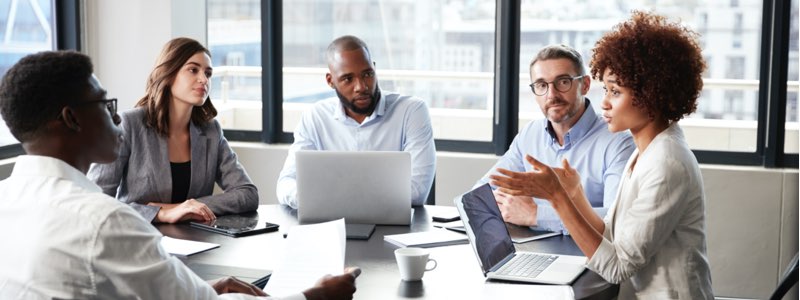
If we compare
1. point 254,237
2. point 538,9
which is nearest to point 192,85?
Answer: point 254,237

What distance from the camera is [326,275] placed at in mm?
1979

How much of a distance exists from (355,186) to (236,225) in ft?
1.34

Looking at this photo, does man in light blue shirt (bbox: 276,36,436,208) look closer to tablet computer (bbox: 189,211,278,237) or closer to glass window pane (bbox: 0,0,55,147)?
tablet computer (bbox: 189,211,278,237)

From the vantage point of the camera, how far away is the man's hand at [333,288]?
1.90m

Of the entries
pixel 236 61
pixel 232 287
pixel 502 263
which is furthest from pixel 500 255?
pixel 236 61

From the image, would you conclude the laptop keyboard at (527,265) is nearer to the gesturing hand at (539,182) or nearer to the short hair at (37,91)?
the gesturing hand at (539,182)

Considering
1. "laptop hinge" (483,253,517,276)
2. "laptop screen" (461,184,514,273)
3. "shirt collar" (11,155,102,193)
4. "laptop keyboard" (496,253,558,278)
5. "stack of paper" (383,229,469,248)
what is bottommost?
"stack of paper" (383,229,469,248)

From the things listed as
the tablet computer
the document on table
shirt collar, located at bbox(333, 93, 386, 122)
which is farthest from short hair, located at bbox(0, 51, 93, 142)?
shirt collar, located at bbox(333, 93, 386, 122)

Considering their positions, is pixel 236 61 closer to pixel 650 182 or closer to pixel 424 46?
pixel 424 46

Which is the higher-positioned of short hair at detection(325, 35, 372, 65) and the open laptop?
short hair at detection(325, 35, 372, 65)

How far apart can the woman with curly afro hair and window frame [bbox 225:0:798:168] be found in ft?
7.23

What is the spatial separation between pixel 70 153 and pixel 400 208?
4.53 feet

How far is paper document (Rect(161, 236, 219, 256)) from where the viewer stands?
248cm

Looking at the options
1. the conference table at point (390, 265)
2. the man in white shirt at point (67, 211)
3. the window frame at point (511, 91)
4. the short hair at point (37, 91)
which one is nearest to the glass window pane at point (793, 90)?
the window frame at point (511, 91)
